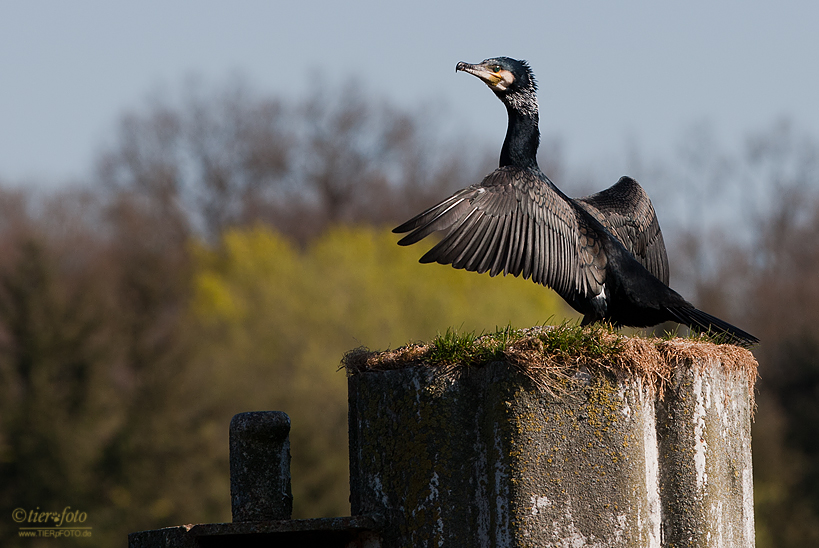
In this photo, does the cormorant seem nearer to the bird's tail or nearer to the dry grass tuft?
the bird's tail

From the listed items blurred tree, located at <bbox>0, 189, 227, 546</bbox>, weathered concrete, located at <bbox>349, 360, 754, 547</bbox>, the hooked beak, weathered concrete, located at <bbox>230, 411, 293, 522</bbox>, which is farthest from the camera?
blurred tree, located at <bbox>0, 189, 227, 546</bbox>

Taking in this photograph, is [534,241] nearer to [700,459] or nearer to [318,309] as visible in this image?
[700,459]

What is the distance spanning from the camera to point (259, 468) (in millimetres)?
4129

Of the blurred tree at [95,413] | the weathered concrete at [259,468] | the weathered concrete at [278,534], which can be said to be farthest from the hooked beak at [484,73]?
the blurred tree at [95,413]

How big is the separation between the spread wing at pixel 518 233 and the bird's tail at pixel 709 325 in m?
0.40

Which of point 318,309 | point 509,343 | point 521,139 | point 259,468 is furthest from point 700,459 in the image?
point 318,309

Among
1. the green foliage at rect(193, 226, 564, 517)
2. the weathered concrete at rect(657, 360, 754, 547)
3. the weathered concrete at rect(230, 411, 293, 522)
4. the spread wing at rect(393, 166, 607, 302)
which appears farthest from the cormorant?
the green foliage at rect(193, 226, 564, 517)

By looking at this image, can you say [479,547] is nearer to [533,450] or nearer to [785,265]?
[533,450]

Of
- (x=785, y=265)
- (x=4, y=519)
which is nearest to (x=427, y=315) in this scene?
(x=785, y=265)

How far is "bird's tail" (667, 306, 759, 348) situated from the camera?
4707mm

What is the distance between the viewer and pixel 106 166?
4097 cm

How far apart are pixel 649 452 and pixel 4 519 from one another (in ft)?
65.0

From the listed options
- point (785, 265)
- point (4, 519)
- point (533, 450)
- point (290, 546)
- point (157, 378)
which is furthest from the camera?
point (785, 265)

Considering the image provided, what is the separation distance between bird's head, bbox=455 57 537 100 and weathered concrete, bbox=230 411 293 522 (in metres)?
2.72
